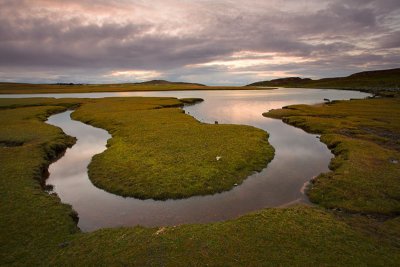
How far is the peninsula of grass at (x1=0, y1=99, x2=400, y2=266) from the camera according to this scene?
1369 centimetres

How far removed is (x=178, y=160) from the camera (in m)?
30.2

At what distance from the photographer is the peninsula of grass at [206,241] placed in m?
13.7

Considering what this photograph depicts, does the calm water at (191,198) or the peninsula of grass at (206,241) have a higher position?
the peninsula of grass at (206,241)

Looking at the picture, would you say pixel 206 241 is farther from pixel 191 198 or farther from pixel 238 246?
pixel 191 198

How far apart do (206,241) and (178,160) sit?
612 inches

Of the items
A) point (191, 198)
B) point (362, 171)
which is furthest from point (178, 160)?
point (362, 171)

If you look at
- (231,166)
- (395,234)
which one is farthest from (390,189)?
(231,166)

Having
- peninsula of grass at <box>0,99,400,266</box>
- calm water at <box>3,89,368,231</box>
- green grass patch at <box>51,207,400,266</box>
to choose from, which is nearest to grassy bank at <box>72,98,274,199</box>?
calm water at <box>3,89,368,231</box>

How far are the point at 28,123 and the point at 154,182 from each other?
41300mm

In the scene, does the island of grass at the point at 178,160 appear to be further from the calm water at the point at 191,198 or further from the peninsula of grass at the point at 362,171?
the peninsula of grass at the point at 362,171

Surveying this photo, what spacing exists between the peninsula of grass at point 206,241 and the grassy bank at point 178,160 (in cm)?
620

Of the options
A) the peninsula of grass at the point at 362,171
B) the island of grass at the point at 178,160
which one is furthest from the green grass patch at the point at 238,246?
the island of grass at the point at 178,160

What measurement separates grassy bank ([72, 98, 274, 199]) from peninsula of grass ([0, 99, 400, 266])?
6200 mm

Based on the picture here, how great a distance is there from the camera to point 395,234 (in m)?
15.9
